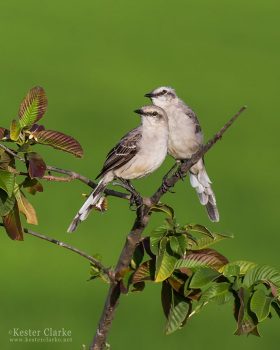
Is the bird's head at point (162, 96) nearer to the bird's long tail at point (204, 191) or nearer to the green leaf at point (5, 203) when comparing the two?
the bird's long tail at point (204, 191)

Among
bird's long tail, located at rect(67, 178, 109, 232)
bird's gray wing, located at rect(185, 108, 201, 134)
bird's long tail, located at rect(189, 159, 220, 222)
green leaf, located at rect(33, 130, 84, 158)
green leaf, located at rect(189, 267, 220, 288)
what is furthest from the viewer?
bird's long tail, located at rect(189, 159, 220, 222)

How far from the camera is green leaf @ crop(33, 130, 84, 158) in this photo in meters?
3.48

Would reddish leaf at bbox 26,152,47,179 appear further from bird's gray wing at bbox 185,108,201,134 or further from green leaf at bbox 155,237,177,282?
bird's gray wing at bbox 185,108,201,134

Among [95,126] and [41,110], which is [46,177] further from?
[95,126]

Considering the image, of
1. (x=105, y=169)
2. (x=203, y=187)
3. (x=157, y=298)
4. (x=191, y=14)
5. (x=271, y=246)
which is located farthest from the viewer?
(x=191, y=14)

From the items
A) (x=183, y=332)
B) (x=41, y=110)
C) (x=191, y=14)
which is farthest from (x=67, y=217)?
(x=191, y=14)

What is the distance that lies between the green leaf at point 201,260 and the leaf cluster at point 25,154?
52 centimetres

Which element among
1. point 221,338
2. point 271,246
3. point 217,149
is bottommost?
point 221,338

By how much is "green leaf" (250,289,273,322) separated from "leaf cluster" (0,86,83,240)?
2.56 feet

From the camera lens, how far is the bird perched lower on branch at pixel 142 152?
5754mm

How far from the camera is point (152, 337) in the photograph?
Result: 782cm

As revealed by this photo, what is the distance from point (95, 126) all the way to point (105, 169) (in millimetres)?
7185

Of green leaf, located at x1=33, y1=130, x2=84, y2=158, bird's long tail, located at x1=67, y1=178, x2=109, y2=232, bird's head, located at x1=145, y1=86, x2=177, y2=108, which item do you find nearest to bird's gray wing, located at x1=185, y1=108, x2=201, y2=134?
bird's head, located at x1=145, y1=86, x2=177, y2=108

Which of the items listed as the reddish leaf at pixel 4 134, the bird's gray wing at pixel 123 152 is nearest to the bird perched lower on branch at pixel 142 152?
the bird's gray wing at pixel 123 152
